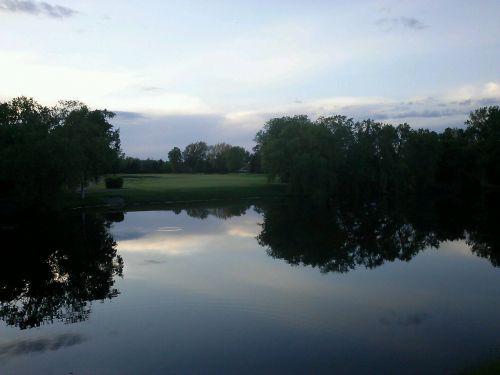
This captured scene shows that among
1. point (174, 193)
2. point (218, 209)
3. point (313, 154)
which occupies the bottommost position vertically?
point (218, 209)

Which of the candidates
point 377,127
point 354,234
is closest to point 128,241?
point 354,234

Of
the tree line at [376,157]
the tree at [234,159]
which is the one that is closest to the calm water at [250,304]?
the tree line at [376,157]

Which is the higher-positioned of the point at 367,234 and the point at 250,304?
the point at 250,304

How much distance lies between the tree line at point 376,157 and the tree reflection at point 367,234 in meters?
16.8

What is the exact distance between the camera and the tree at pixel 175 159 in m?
153

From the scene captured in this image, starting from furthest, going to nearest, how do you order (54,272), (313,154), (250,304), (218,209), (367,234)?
(313,154), (218,209), (367,234), (54,272), (250,304)

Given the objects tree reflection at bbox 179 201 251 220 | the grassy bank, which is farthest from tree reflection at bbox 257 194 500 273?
the grassy bank

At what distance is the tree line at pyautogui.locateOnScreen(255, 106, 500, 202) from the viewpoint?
7094 cm

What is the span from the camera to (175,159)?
164750mm

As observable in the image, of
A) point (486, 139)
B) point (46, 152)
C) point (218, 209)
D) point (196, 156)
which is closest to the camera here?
point (46, 152)

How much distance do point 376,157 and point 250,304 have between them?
2594 inches

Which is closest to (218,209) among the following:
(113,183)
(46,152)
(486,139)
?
(46,152)

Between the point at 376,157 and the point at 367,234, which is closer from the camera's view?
the point at 367,234

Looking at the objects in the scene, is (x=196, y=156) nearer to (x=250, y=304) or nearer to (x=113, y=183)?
(x=113, y=183)
